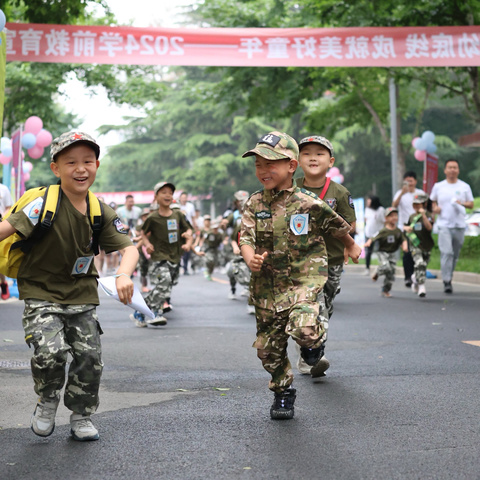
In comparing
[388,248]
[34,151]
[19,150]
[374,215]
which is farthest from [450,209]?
[34,151]

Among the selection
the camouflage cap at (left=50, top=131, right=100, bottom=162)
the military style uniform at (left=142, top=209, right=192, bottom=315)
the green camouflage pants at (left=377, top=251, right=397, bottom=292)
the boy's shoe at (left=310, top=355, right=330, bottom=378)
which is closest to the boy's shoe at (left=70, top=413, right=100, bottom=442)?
the camouflage cap at (left=50, top=131, right=100, bottom=162)

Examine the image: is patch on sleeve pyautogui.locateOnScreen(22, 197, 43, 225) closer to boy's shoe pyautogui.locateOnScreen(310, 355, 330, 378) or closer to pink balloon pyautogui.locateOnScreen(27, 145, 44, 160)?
boy's shoe pyautogui.locateOnScreen(310, 355, 330, 378)

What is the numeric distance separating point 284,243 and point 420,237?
9641mm

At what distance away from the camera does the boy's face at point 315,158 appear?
259 inches

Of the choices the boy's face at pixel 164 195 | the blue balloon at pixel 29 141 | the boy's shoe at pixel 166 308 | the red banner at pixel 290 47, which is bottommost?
the boy's shoe at pixel 166 308

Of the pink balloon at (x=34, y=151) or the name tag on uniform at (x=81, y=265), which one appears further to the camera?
the pink balloon at (x=34, y=151)

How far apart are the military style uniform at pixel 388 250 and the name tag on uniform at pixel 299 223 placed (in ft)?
32.0

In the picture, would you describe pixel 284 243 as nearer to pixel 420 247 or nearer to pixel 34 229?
pixel 34 229

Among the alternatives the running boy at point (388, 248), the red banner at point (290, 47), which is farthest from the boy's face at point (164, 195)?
the running boy at point (388, 248)

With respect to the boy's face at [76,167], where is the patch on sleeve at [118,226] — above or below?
below

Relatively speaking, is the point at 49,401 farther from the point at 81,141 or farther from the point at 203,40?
the point at 203,40

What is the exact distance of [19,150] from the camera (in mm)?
16469

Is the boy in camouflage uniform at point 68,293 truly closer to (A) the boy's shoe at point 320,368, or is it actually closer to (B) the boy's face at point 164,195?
(A) the boy's shoe at point 320,368

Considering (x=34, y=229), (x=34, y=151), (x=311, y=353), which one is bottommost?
(x=311, y=353)
